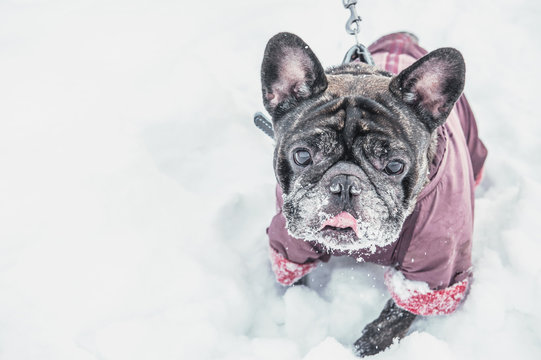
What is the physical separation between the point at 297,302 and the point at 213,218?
79 centimetres

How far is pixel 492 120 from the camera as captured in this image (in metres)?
4.08

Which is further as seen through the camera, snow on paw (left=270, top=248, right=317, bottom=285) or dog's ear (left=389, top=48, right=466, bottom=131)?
snow on paw (left=270, top=248, right=317, bottom=285)

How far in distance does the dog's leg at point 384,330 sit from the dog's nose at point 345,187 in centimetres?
105

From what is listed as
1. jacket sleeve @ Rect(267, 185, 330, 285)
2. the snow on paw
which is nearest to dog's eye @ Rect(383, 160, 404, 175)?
jacket sleeve @ Rect(267, 185, 330, 285)

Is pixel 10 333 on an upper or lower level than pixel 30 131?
lower

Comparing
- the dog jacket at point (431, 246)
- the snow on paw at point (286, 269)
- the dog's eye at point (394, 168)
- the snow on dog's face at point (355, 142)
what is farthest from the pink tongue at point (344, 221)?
the snow on paw at point (286, 269)

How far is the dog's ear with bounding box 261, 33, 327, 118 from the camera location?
2.33 metres

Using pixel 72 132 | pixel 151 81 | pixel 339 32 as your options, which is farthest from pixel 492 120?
pixel 72 132

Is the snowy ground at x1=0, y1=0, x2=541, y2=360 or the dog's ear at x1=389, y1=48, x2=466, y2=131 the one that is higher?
the dog's ear at x1=389, y1=48, x2=466, y2=131

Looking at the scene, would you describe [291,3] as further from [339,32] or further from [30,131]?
[30,131]

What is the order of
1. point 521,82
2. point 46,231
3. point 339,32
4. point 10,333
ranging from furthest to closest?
point 339,32
point 521,82
point 46,231
point 10,333

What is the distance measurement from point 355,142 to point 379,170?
0.56ft

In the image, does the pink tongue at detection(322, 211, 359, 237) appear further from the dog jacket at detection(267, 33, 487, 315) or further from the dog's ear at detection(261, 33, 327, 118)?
the dog's ear at detection(261, 33, 327, 118)

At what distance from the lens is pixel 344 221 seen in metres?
2.14
